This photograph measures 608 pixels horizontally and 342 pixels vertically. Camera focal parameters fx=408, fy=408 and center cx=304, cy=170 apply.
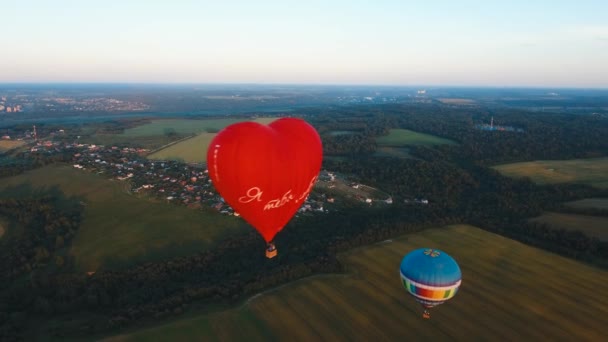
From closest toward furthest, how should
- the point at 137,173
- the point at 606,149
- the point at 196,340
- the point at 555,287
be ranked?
the point at 196,340 → the point at 555,287 → the point at 137,173 → the point at 606,149

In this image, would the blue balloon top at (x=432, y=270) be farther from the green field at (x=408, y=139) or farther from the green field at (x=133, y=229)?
the green field at (x=408, y=139)

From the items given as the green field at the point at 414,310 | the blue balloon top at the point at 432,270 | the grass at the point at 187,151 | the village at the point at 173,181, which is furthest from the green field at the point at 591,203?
the grass at the point at 187,151

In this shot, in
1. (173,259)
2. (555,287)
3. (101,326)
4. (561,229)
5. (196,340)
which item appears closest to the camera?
(196,340)

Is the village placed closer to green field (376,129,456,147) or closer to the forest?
the forest

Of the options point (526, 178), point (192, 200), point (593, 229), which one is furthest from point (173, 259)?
point (526, 178)

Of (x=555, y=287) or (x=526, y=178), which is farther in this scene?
(x=526, y=178)

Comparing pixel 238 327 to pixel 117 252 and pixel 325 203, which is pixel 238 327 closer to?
pixel 117 252

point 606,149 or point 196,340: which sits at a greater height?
point 606,149
